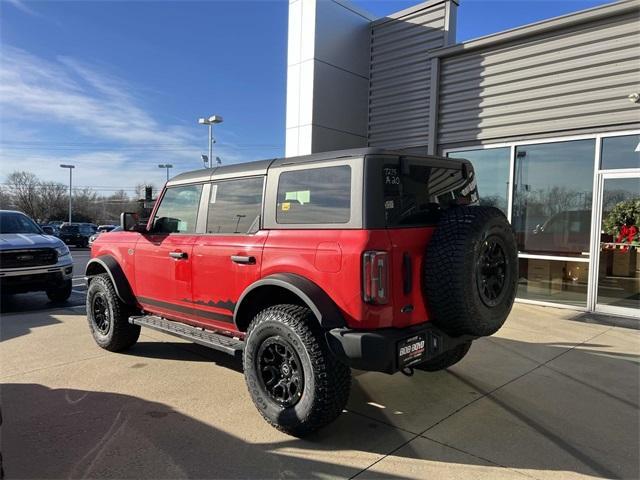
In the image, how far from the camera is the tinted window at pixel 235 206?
13.0 feet

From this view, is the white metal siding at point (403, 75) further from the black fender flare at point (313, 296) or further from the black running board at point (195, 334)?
the black fender flare at point (313, 296)

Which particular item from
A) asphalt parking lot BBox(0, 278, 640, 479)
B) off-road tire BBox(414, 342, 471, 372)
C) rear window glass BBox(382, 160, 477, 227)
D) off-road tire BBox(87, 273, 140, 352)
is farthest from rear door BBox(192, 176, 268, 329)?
off-road tire BBox(414, 342, 471, 372)

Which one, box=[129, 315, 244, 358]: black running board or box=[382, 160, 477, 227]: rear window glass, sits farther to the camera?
box=[129, 315, 244, 358]: black running board

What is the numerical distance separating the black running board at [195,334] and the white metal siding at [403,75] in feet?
23.2

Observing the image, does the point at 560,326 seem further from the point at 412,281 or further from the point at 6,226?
the point at 6,226

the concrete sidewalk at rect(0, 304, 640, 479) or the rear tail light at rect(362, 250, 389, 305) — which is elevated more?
the rear tail light at rect(362, 250, 389, 305)

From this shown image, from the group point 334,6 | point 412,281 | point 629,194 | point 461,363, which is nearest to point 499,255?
point 412,281

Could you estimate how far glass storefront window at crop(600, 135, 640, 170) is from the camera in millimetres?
7207

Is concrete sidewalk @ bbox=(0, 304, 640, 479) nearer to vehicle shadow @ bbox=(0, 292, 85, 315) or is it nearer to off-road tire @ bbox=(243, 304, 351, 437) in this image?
off-road tire @ bbox=(243, 304, 351, 437)

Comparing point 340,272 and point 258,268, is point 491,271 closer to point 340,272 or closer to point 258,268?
point 340,272

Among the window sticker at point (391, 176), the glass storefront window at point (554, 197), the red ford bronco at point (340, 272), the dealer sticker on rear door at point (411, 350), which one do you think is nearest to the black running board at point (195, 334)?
the red ford bronco at point (340, 272)

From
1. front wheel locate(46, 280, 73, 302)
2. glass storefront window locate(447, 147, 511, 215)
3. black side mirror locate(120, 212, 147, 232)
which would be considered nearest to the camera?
black side mirror locate(120, 212, 147, 232)

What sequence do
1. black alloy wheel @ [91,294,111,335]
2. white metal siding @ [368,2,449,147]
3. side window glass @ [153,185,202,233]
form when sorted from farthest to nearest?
white metal siding @ [368,2,449,147] < black alloy wheel @ [91,294,111,335] < side window glass @ [153,185,202,233]

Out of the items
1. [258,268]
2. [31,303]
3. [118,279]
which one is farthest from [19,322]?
[258,268]
